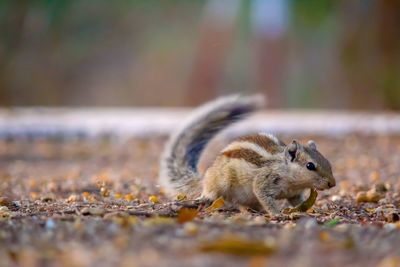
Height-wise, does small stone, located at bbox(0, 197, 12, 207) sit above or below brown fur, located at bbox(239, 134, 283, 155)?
below

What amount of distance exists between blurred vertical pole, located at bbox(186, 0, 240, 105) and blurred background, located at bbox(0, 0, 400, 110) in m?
0.03

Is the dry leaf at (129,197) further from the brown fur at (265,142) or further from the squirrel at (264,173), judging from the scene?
the brown fur at (265,142)

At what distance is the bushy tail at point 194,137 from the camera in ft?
22.0

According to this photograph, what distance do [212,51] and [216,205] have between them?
13.3 m

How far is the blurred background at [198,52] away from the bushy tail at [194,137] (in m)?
10.4

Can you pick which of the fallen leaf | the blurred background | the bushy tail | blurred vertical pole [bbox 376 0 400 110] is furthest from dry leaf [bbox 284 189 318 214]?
the blurred background

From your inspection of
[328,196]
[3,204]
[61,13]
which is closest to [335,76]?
[61,13]

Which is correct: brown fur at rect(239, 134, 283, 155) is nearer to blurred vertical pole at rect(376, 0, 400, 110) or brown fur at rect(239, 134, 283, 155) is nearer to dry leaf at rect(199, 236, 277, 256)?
dry leaf at rect(199, 236, 277, 256)

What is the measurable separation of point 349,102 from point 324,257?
1478cm

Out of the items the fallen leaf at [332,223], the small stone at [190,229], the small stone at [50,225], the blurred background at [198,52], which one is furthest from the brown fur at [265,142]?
the blurred background at [198,52]

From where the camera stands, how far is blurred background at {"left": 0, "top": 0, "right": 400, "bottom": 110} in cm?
1784

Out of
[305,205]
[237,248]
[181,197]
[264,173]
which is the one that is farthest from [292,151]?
[237,248]

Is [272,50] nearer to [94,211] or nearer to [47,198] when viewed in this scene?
[47,198]

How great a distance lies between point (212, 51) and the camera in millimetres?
19047
